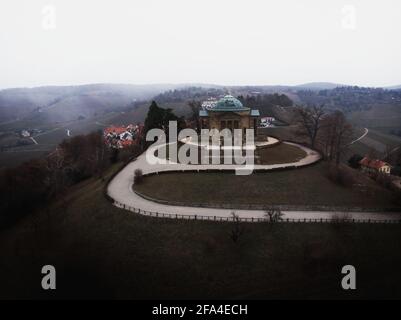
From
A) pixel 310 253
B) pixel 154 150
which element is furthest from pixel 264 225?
pixel 154 150

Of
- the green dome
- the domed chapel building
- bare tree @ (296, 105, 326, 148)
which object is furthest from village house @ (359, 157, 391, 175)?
the green dome

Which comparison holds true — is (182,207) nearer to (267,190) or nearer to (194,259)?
(194,259)

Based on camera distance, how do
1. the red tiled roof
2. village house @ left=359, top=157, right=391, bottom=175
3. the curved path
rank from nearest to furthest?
the curved path < village house @ left=359, top=157, right=391, bottom=175 < the red tiled roof

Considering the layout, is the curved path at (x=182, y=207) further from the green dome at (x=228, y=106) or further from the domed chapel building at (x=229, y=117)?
the green dome at (x=228, y=106)

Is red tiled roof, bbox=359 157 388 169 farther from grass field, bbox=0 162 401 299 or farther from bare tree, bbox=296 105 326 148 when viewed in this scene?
grass field, bbox=0 162 401 299

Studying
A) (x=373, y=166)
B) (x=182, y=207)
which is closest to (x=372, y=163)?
(x=373, y=166)

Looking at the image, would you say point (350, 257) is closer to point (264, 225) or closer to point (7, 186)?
point (264, 225)
